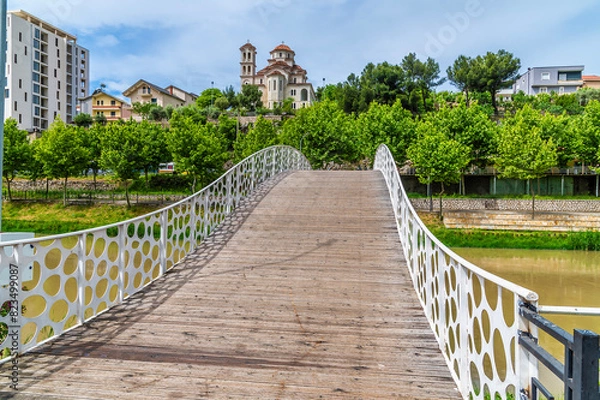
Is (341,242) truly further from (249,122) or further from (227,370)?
(249,122)

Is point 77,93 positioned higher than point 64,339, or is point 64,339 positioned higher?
point 77,93

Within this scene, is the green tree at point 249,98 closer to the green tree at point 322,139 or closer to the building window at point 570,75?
the green tree at point 322,139

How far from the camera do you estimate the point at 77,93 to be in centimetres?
6588

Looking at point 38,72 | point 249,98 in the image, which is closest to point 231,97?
point 249,98

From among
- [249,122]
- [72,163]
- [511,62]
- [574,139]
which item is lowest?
[72,163]

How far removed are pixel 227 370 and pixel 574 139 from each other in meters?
35.5

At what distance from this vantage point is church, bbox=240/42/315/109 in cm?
7131

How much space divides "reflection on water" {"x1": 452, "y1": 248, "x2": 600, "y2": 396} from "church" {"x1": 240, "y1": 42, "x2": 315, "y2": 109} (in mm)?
52222

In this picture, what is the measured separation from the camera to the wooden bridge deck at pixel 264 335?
3174 mm

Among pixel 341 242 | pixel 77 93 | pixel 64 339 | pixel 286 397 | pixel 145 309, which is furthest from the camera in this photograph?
pixel 77 93

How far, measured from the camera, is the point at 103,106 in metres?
63.2

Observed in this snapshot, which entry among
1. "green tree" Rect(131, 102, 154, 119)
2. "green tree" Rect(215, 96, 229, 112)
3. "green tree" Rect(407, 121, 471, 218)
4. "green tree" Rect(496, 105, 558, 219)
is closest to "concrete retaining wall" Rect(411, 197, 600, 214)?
"green tree" Rect(496, 105, 558, 219)

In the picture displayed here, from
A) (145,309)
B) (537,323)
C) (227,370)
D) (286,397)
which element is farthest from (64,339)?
(537,323)

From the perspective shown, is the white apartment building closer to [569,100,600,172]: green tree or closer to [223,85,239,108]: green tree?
[223,85,239,108]: green tree
